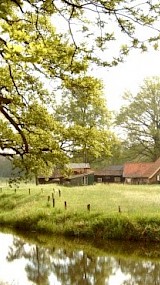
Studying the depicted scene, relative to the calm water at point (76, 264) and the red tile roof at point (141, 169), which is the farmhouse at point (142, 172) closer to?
the red tile roof at point (141, 169)

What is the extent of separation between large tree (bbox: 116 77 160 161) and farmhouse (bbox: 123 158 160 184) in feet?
9.27

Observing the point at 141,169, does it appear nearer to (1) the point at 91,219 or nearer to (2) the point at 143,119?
(2) the point at 143,119

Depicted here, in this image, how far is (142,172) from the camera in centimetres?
6425

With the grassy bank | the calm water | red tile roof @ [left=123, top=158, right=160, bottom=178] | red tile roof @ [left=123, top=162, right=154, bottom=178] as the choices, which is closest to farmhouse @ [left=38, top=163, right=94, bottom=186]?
red tile roof @ [left=123, top=162, right=154, bottom=178]

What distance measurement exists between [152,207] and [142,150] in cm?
4200

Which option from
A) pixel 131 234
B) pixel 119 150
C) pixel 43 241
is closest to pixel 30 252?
pixel 43 241

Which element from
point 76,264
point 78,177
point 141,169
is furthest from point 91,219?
point 141,169

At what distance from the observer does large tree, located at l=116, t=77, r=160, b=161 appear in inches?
2591

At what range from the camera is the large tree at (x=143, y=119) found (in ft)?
216

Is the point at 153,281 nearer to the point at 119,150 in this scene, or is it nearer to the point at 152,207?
the point at 152,207

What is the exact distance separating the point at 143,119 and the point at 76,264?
166 ft

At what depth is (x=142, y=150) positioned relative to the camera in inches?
2677

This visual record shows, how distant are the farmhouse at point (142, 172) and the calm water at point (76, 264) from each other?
136 feet

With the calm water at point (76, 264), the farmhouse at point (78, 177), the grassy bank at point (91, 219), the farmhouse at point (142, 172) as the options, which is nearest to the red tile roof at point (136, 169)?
the farmhouse at point (142, 172)
